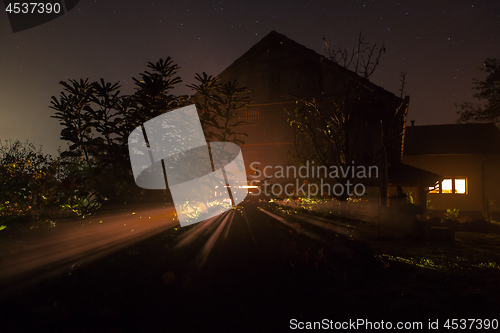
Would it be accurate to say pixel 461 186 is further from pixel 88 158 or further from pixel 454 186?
pixel 88 158

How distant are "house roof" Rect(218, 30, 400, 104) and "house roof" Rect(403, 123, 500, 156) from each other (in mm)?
13167

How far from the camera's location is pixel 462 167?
19.8 metres

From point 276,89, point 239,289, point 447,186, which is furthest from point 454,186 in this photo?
point 239,289

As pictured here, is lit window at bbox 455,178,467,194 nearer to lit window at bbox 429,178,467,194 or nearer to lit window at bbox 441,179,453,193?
lit window at bbox 429,178,467,194

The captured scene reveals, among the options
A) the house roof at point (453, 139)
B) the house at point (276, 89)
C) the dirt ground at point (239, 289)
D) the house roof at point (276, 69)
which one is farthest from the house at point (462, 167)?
the dirt ground at point (239, 289)

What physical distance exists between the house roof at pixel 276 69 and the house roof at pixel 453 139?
13.2 metres

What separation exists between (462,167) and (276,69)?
15483 millimetres

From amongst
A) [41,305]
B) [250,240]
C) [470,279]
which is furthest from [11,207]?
[470,279]

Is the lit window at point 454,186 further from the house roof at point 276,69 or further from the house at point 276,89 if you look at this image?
the house roof at point 276,69

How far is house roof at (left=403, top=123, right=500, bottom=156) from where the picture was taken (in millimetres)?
20125

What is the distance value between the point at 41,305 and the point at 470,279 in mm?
5750

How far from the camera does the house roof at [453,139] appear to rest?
20.1m

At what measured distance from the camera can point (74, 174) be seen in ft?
14.4

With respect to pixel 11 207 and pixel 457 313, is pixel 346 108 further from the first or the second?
pixel 11 207
